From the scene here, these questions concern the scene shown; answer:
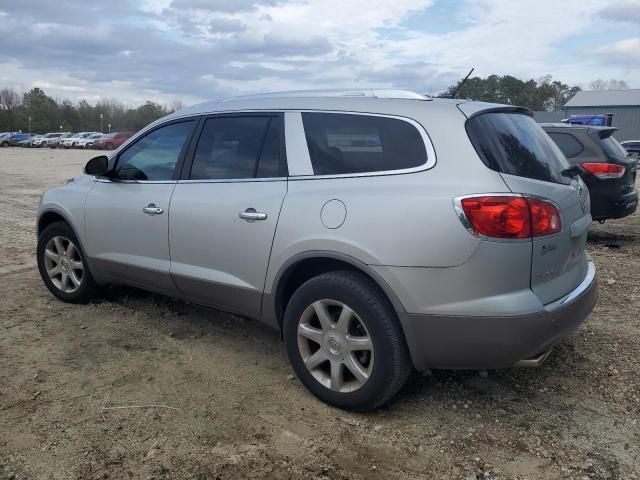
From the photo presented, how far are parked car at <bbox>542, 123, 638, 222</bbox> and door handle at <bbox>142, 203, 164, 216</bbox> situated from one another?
18.5ft

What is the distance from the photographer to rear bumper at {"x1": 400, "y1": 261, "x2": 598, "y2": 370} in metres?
2.75

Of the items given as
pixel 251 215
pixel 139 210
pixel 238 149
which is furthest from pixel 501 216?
pixel 139 210

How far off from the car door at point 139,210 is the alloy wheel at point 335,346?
1290mm

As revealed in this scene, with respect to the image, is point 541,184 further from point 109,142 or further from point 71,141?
point 71,141

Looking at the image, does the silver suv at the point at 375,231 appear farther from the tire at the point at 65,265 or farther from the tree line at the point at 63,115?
the tree line at the point at 63,115

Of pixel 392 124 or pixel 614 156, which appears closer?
pixel 392 124

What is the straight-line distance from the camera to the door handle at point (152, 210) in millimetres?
4031

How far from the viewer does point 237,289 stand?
3629 millimetres

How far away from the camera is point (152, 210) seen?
4082 millimetres

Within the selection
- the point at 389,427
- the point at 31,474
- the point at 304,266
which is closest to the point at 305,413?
the point at 389,427

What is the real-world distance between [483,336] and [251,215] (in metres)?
1.51

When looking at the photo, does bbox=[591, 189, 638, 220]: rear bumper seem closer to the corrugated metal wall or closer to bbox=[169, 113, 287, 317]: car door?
bbox=[169, 113, 287, 317]: car door

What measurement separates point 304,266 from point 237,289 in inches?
20.6

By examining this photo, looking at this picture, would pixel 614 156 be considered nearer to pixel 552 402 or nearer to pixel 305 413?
pixel 552 402
